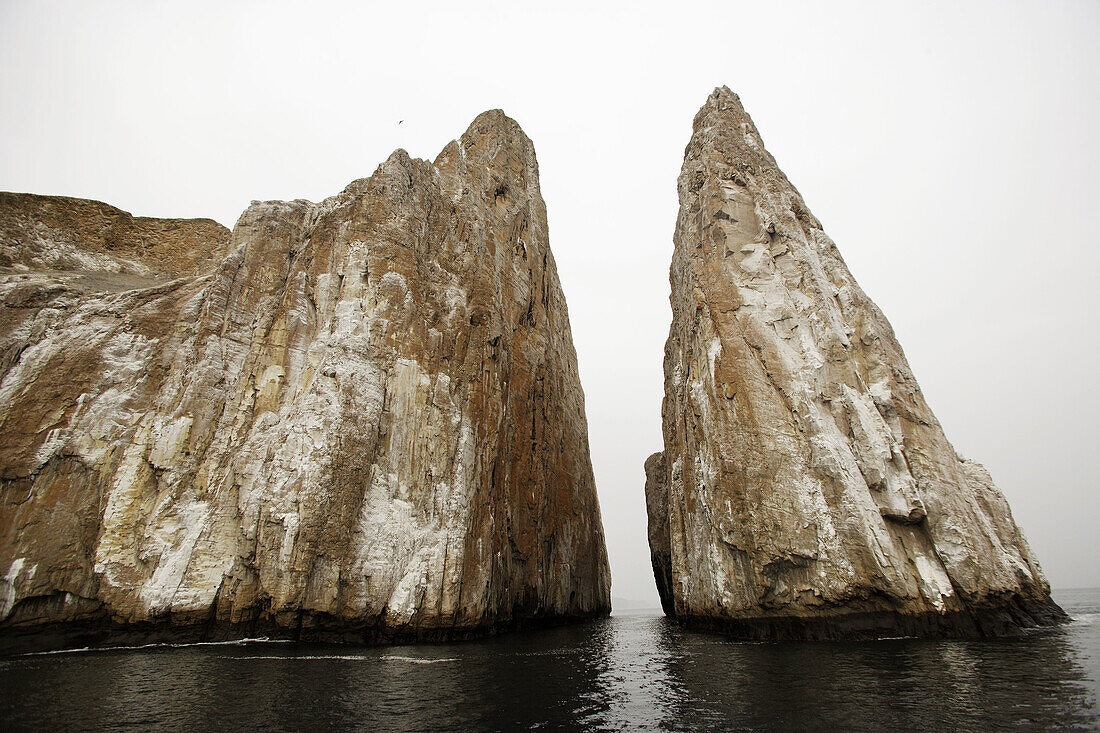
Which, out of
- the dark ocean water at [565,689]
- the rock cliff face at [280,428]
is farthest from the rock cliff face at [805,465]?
the rock cliff face at [280,428]

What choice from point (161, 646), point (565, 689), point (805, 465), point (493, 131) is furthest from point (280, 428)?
point (493, 131)

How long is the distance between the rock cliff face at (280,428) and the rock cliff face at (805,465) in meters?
10.0

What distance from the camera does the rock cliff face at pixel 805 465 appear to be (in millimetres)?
17859

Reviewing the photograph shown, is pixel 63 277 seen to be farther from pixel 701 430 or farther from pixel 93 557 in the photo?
pixel 701 430

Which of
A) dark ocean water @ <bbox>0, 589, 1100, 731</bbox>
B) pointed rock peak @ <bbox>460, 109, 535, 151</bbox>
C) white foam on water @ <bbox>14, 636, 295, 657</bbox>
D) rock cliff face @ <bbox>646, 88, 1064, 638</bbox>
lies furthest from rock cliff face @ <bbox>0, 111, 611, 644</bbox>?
rock cliff face @ <bbox>646, 88, 1064, 638</bbox>

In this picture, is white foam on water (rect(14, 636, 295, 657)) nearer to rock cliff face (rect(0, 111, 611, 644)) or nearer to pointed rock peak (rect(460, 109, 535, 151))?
rock cliff face (rect(0, 111, 611, 644))

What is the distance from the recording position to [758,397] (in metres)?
21.9

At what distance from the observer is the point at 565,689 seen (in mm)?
11320

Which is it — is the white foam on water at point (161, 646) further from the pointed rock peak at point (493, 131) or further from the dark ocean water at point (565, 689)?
the pointed rock peak at point (493, 131)

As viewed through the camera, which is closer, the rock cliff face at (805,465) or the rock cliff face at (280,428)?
the rock cliff face at (805,465)

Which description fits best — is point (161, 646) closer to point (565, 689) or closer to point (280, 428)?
point (280, 428)

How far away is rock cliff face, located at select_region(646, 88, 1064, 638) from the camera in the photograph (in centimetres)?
1786

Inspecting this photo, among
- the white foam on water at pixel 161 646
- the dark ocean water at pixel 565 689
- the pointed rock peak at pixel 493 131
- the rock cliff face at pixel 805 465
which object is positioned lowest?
the dark ocean water at pixel 565 689

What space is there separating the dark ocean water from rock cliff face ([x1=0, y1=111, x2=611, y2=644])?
115 inches
